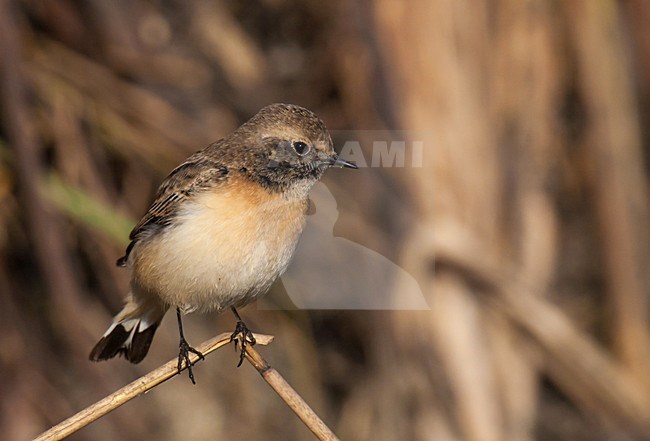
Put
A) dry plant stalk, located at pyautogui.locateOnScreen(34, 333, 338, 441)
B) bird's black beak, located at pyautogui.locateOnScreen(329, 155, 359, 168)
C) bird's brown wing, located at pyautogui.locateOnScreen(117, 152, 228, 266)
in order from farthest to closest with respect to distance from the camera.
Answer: bird's brown wing, located at pyautogui.locateOnScreen(117, 152, 228, 266) → bird's black beak, located at pyautogui.locateOnScreen(329, 155, 359, 168) → dry plant stalk, located at pyautogui.locateOnScreen(34, 333, 338, 441)

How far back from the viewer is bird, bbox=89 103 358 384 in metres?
3.15

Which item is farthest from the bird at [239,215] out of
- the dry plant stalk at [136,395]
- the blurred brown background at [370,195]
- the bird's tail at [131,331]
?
the blurred brown background at [370,195]

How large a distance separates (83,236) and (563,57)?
3417 millimetres

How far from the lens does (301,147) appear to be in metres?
3.17

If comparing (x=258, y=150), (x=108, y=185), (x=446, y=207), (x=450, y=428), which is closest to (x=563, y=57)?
(x=446, y=207)

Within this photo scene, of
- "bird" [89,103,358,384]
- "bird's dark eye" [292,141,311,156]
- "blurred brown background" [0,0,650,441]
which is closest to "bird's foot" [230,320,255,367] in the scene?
"bird" [89,103,358,384]

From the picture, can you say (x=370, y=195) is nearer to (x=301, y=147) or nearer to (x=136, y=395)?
(x=301, y=147)

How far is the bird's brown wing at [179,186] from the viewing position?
3363 millimetres

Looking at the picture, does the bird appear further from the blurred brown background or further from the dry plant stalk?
the blurred brown background

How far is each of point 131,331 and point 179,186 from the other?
22.8 inches

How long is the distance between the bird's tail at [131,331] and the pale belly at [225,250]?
0.32 m

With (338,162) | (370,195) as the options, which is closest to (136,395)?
(338,162)

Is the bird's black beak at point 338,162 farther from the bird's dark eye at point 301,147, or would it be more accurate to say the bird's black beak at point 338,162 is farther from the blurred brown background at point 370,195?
the blurred brown background at point 370,195

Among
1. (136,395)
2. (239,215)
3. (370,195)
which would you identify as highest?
(239,215)
